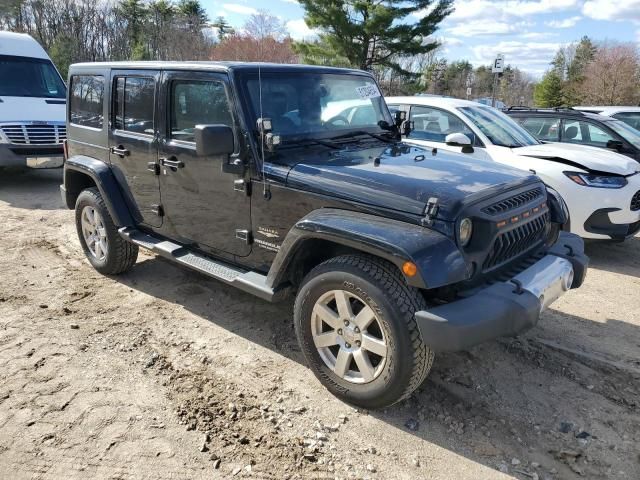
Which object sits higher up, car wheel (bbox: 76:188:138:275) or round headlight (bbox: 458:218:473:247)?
round headlight (bbox: 458:218:473:247)

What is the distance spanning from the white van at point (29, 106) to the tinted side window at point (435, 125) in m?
5.54

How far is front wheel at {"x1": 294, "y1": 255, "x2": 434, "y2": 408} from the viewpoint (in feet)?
8.66

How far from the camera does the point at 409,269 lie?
252 centimetres

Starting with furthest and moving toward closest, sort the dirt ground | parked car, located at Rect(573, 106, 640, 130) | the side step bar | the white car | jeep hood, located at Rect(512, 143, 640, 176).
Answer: parked car, located at Rect(573, 106, 640, 130) → jeep hood, located at Rect(512, 143, 640, 176) → the white car → the side step bar → the dirt ground

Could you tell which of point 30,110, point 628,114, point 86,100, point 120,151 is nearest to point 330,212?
point 120,151

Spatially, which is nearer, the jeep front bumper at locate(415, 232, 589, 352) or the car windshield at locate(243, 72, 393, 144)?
the jeep front bumper at locate(415, 232, 589, 352)

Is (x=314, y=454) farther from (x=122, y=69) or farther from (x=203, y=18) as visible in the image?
(x=203, y=18)

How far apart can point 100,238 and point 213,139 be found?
237 cm

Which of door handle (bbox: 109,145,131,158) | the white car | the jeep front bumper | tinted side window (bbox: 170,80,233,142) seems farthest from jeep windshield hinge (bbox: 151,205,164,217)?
the white car

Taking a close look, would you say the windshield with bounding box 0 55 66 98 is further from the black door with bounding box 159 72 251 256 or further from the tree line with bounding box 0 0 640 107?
the tree line with bounding box 0 0 640 107

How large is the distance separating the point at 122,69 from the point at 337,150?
6.96 feet

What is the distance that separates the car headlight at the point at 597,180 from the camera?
5.65 meters

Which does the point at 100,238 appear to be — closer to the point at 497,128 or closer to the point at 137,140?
the point at 137,140

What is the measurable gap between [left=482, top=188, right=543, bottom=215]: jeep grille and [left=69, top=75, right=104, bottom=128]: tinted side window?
3545mm
